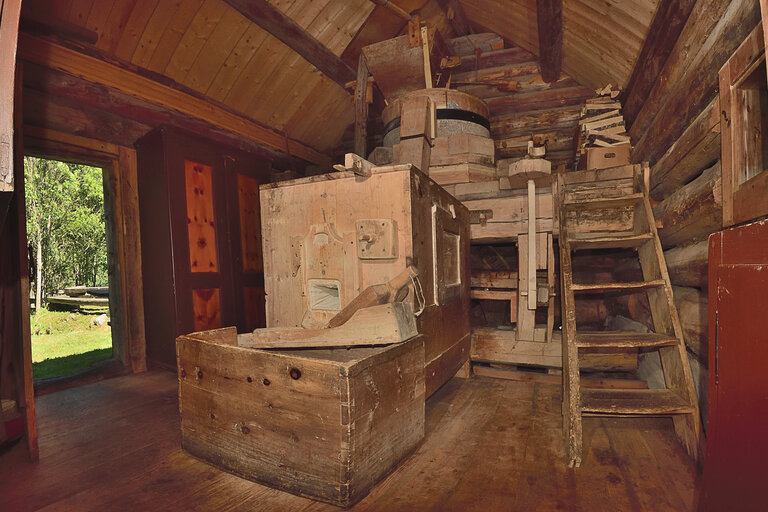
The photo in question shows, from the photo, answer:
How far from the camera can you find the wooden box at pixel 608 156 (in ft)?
14.1

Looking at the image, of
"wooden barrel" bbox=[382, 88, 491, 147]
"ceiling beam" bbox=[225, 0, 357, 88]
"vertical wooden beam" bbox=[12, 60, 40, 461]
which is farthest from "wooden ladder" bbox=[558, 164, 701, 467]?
"ceiling beam" bbox=[225, 0, 357, 88]

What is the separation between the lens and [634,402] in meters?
2.37

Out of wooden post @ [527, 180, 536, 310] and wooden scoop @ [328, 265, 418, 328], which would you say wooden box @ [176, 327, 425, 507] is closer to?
wooden scoop @ [328, 265, 418, 328]

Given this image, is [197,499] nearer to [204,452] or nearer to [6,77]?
[204,452]

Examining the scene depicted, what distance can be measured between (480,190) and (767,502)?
136 inches

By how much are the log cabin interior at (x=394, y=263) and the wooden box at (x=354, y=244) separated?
0.07 feet

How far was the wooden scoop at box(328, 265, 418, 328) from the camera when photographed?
2.23 meters

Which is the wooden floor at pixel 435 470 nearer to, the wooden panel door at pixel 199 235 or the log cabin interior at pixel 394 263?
the log cabin interior at pixel 394 263

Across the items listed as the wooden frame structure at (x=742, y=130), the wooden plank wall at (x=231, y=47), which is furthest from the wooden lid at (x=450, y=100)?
the wooden frame structure at (x=742, y=130)

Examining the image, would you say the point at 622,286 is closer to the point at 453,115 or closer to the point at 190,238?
the point at 453,115

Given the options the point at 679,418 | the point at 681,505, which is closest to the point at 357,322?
the point at 681,505

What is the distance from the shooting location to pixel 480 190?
14.2 ft

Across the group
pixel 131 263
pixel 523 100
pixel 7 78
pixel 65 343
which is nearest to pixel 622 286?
pixel 7 78

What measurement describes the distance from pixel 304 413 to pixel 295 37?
5.11 meters
